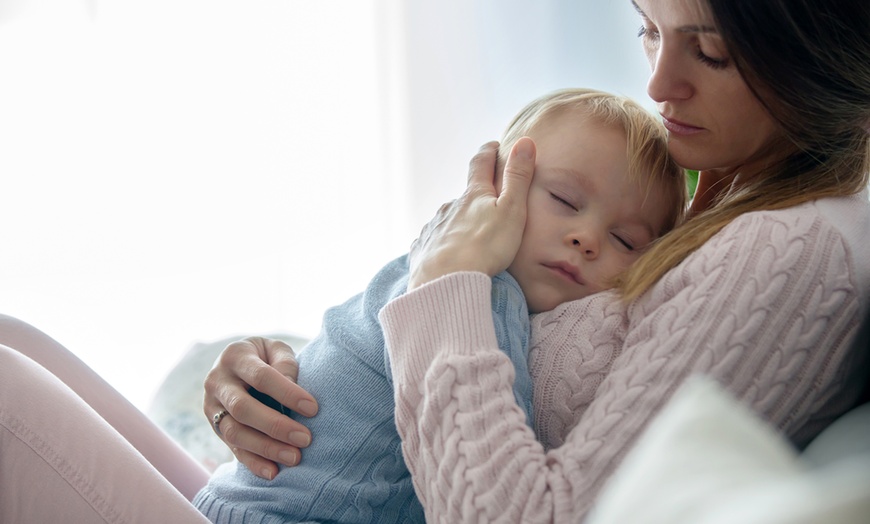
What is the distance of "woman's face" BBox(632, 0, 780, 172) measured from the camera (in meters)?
1.08

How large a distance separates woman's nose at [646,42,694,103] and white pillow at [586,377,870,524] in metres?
0.61

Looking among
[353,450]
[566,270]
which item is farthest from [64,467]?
[566,270]

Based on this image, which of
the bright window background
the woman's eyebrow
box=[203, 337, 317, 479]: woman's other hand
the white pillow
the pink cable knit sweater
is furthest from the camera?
the bright window background

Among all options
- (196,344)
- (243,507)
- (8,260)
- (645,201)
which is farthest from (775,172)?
(8,260)

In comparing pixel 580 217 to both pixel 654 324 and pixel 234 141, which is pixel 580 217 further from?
pixel 234 141

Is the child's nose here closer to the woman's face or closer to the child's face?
the child's face

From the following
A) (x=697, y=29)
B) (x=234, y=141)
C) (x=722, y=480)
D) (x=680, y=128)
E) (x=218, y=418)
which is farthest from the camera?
(x=234, y=141)

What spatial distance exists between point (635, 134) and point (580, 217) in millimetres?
166

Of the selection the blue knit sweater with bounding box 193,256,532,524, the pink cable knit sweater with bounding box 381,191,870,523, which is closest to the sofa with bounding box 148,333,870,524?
the pink cable knit sweater with bounding box 381,191,870,523

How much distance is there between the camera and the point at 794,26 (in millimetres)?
1017

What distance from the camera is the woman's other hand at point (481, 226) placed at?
3.59 feet

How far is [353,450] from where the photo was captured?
1.13 meters

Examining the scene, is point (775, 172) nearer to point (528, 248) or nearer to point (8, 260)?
point (528, 248)

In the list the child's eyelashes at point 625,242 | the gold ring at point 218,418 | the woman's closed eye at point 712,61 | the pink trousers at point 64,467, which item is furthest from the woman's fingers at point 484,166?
the pink trousers at point 64,467
